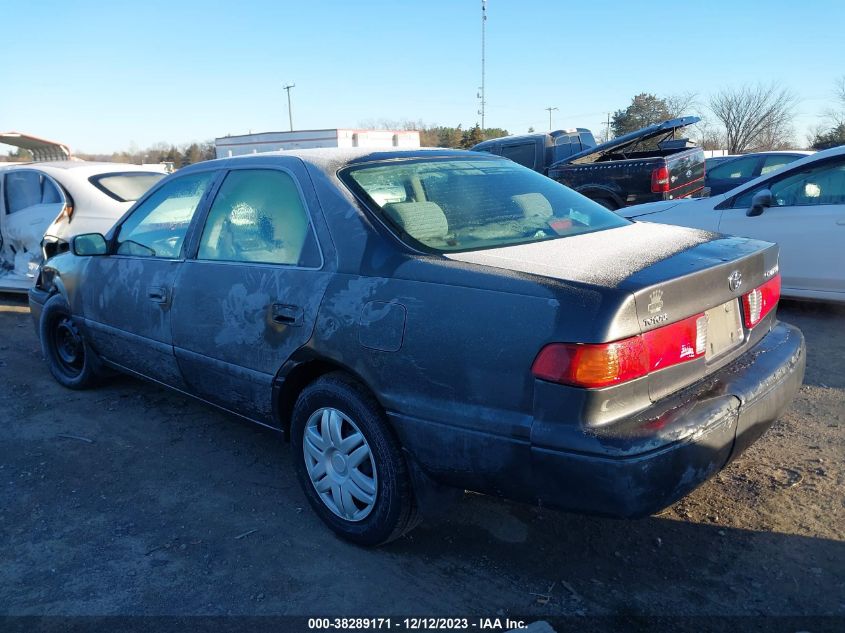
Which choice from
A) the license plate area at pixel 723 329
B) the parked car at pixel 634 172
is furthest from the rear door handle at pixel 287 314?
the parked car at pixel 634 172

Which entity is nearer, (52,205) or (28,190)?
(52,205)

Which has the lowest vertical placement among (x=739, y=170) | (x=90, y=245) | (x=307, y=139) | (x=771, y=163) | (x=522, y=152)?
(x=90, y=245)

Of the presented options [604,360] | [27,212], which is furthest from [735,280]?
[27,212]

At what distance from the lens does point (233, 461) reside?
3768mm

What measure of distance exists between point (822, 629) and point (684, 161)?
848cm

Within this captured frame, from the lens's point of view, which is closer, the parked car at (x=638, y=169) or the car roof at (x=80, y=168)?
the car roof at (x=80, y=168)

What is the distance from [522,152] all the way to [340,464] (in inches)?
397

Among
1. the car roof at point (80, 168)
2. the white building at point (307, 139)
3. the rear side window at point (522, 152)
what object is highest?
the white building at point (307, 139)

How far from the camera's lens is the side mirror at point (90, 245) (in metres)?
4.22

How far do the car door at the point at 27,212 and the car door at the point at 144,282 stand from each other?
12.7 ft

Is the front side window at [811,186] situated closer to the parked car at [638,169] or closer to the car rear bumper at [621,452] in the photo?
the parked car at [638,169]

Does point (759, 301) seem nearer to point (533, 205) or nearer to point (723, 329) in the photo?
point (723, 329)

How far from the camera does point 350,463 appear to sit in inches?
110

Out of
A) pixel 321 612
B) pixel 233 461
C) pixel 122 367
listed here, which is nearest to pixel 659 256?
pixel 321 612
